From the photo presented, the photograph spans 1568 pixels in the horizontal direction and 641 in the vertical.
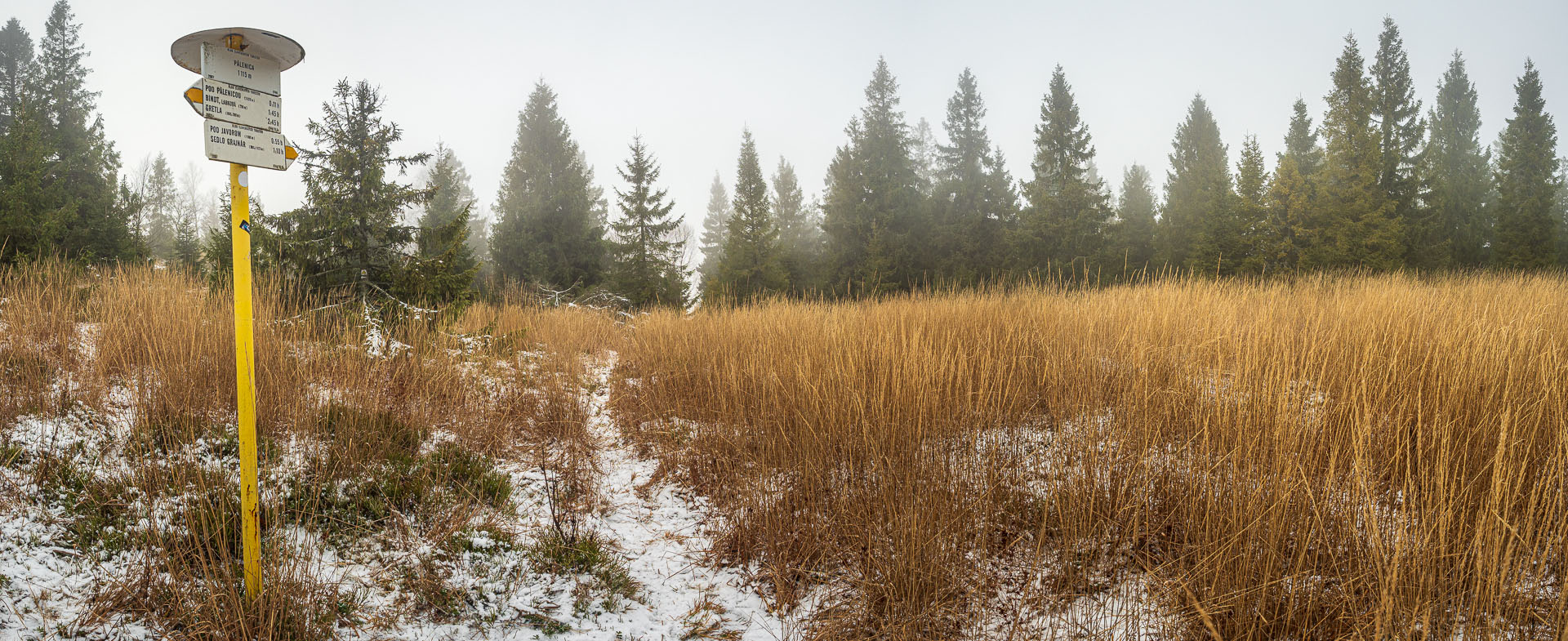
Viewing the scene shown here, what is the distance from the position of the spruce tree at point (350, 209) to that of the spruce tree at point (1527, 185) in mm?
34361

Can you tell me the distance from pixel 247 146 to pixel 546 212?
20.8 meters

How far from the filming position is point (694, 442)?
4.29 metres

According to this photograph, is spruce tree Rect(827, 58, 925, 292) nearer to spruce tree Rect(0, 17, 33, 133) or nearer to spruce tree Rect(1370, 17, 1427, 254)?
spruce tree Rect(1370, 17, 1427, 254)

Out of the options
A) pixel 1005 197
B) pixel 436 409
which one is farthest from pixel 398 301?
pixel 1005 197

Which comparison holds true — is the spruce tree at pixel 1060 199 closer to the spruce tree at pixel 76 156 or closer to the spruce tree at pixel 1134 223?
the spruce tree at pixel 1134 223

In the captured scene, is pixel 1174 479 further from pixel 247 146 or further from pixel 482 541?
pixel 247 146

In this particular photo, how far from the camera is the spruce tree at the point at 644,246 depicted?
20.7 metres

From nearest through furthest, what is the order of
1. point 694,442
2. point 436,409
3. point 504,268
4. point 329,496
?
point 329,496 → point 694,442 → point 436,409 → point 504,268

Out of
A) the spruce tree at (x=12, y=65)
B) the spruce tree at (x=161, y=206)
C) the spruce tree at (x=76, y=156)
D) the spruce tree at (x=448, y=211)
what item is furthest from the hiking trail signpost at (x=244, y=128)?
the spruce tree at (x=161, y=206)

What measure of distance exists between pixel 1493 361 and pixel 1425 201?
3147 cm

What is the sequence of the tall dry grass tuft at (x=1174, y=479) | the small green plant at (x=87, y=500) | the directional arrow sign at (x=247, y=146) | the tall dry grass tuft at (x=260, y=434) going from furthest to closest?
the small green plant at (x=87, y=500), the tall dry grass tuft at (x=260, y=434), the directional arrow sign at (x=247, y=146), the tall dry grass tuft at (x=1174, y=479)

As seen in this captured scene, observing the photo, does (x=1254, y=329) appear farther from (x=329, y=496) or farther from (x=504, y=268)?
(x=504, y=268)

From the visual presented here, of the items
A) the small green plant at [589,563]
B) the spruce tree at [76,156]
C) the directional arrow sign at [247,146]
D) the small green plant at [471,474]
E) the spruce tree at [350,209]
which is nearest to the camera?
the directional arrow sign at [247,146]

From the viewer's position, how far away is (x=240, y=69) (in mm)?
2107
